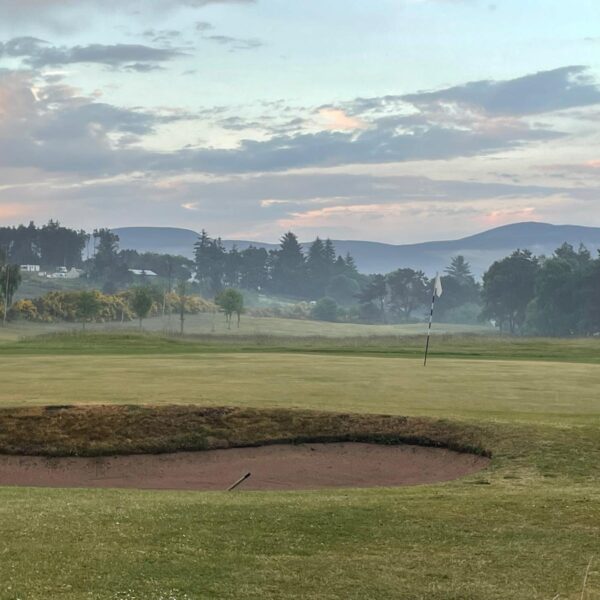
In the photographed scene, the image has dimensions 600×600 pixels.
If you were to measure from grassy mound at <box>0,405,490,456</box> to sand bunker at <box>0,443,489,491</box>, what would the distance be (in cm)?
22

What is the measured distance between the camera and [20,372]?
90.6 ft

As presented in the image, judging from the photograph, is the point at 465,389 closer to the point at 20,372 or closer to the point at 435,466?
the point at 435,466

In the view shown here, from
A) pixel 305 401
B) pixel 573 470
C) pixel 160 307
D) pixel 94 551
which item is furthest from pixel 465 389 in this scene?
pixel 160 307

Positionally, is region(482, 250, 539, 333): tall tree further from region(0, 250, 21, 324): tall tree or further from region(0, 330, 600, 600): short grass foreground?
region(0, 330, 600, 600): short grass foreground

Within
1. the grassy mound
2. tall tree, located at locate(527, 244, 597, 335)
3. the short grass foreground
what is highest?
tall tree, located at locate(527, 244, 597, 335)

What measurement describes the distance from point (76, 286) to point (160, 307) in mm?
46357

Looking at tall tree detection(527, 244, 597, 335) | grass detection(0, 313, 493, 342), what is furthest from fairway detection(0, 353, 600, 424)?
tall tree detection(527, 244, 597, 335)

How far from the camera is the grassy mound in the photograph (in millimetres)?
17047

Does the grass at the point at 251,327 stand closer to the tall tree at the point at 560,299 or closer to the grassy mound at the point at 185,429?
the tall tree at the point at 560,299

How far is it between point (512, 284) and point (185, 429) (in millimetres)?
138580

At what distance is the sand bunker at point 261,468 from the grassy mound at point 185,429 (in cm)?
22

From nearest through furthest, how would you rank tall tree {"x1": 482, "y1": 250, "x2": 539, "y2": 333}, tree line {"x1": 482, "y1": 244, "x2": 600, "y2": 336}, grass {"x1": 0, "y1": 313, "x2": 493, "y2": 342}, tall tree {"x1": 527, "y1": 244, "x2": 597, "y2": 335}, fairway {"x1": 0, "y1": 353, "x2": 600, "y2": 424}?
fairway {"x1": 0, "y1": 353, "x2": 600, "y2": 424} → grass {"x1": 0, "y1": 313, "x2": 493, "y2": 342} → tree line {"x1": 482, "y1": 244, "x2": 600, "y2": 336} → tall tree {"x1": 527, "y1": 244, "x2": 597, "y2": 335} → tall tree {"x1": 482, "y1": 250, "x2": 539, "y2": 333}

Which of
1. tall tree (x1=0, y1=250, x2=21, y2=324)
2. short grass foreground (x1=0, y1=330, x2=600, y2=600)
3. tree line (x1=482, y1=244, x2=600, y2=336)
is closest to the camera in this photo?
short grass foreground (x1=0, y1=330, x2=600, y2=600)

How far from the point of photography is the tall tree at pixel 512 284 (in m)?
148
